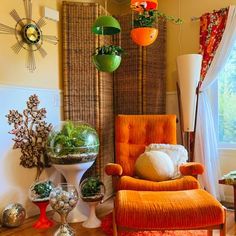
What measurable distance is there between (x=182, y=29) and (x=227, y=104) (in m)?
1.10

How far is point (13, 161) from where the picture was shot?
9.12ft

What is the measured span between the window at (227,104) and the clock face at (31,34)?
209cm

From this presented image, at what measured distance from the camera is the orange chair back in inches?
116

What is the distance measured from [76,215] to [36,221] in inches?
15.4

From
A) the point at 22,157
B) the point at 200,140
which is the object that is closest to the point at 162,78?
the point at 200,140

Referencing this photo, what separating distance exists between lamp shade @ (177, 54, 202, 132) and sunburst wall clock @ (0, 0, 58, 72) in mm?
1506

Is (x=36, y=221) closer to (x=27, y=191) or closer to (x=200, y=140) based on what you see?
(x=27, y=191)

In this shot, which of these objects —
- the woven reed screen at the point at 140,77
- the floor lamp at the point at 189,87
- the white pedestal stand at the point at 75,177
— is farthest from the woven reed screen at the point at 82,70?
the floor lamp at the point at 189,87

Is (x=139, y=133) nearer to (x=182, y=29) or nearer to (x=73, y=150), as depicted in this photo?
(x=73, y=150)

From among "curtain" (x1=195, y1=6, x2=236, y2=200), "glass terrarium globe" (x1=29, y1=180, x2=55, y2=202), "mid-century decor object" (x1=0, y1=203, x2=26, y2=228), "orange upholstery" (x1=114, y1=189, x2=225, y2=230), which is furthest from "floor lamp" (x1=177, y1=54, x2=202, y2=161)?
"mid-century decor object" (x1=0, y1=203, x2=26, y2=228)

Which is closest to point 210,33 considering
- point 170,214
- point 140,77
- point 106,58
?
point 140,77

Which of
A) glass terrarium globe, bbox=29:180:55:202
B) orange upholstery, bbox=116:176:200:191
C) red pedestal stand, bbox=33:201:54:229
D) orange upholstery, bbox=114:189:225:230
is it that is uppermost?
orange upholstery, bbox=116:176:200:191

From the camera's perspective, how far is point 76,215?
2779 millimetres

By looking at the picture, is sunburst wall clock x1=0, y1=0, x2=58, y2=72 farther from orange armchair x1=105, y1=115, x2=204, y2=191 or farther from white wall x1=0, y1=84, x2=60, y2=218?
orange armchair x1=105, y1=115, x2=204, y2=191
